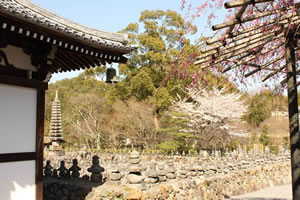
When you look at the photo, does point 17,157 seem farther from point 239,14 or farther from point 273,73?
point 273,73

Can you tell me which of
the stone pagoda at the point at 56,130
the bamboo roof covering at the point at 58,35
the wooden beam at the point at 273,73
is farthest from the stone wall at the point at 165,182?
the stone pagoda at the point at 56,130

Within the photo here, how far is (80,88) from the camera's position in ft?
129

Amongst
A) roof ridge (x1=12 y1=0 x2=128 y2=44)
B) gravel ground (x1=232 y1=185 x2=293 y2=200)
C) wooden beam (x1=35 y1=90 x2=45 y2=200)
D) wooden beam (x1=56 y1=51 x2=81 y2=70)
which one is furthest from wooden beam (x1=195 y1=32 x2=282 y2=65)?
gravel ground (x1=232 y1=185 x2=293 y2=200)

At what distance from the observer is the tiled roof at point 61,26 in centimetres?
472

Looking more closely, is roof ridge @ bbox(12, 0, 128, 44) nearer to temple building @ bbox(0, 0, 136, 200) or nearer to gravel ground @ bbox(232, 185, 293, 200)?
temple building @ bbox(0, 0, 136, 200)

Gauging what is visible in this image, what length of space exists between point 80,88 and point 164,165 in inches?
1267

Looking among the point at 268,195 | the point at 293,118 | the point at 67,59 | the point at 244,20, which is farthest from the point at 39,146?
the point at 268,195

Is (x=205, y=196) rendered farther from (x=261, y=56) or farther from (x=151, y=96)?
(x=151, y=96)

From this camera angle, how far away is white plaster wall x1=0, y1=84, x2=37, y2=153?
17.6ft

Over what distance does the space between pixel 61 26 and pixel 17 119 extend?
175 centimetres

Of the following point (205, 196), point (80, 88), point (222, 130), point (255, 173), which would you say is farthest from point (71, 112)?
point (205, 196)

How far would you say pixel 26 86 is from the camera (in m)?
5.68

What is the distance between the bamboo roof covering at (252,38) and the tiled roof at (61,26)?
1.85 metres

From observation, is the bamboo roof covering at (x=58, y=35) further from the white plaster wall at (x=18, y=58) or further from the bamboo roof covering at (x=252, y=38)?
the bamboo roof covering at (x=252, y=38)
